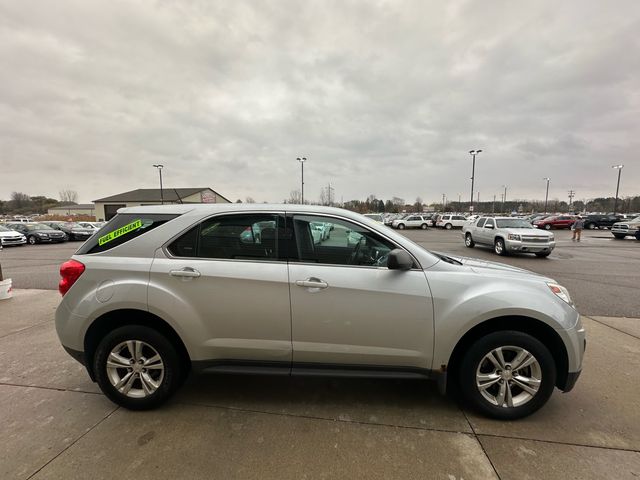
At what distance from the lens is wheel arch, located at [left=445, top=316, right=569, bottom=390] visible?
261 centimetres

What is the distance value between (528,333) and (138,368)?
3392mm

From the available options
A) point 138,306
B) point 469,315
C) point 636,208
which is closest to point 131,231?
point 138,306

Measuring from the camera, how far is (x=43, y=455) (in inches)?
88.4

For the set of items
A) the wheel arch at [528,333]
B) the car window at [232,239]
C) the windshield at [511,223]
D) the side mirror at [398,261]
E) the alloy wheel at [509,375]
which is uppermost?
the car window at [232,239]

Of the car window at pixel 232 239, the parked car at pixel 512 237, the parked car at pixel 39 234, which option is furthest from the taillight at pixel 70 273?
the parked car at pixel 39 234

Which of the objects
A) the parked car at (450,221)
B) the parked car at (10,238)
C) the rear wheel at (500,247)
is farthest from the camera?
the parked car at (450,221)

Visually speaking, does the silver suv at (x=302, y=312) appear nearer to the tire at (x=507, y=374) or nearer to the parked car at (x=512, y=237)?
the tire at (x=507, y=374)

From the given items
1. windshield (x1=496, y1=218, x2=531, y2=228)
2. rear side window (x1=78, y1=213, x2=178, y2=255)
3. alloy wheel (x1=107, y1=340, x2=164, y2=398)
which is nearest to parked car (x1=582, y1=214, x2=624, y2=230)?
windshield (x1=496, y1=218, x2=531, y2=228)

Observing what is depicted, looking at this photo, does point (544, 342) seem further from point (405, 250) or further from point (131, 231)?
point (131, 231)

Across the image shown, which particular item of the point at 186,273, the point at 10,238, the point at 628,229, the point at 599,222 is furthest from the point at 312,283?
the point at 599,222

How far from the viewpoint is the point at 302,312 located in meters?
2.59

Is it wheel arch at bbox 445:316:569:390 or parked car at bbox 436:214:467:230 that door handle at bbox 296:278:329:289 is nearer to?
wheel arch at bbox 445:316:569:390

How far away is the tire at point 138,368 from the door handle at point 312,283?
127cm

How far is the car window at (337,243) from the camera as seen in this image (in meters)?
2.72
